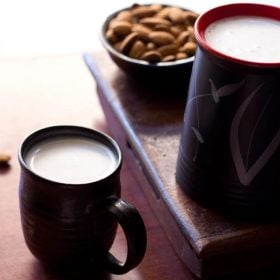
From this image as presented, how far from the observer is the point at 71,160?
0.58 meters

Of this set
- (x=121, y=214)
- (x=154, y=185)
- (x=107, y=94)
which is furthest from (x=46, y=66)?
(x=121, y=214)

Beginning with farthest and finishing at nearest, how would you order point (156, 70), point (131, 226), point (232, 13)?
point (156, 70) → point (232, 13) → point (131, 226)

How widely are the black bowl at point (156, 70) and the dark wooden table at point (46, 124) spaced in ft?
0.27

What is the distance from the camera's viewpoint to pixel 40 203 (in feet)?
1.77

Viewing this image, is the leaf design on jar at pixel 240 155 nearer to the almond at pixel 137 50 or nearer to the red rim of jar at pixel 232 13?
the red rim of jar at pixel 232 13

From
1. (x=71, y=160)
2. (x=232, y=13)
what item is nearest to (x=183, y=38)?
(x=232, y=13)

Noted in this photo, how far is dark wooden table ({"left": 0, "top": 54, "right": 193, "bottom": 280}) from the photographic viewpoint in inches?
24.1

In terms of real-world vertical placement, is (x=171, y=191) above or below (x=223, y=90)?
below

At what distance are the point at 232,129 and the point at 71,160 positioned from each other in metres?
0.15

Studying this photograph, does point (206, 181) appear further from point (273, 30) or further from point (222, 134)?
point (273, 30)

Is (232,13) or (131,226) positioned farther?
(232,13)

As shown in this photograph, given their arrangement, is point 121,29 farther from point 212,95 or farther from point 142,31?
point 212,95

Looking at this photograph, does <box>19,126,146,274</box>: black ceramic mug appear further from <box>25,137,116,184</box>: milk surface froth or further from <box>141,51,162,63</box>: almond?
<box>141,51,162,63</box>: almond

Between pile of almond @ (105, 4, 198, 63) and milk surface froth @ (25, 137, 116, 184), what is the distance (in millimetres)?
202
